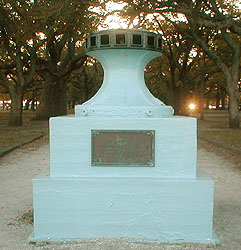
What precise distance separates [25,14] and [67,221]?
529 inches

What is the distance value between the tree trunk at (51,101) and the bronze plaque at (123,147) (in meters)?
22.7

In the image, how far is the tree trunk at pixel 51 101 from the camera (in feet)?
87.5

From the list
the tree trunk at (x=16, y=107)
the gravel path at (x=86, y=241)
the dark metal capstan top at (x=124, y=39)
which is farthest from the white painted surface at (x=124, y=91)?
the tree trunk at (x=16, y=107)

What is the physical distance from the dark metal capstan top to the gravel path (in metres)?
2.32

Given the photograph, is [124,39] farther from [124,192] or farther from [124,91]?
[124,192]

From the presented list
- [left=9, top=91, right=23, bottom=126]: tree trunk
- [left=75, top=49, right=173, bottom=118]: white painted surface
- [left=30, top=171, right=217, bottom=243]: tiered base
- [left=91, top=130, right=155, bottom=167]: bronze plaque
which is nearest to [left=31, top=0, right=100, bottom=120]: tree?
A: [left=9, top=91, right=23, bottom=126]: tree trunk

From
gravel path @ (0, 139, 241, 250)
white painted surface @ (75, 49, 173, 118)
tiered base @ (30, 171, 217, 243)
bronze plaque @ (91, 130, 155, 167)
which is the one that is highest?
white painted surface @ (75, 49, 173, 118)

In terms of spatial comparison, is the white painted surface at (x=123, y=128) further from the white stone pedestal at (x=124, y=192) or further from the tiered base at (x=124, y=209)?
the tiered base at (x=124, y=209)

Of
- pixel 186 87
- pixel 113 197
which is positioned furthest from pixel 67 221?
pixel 186 87

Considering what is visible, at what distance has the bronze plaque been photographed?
4062 mm

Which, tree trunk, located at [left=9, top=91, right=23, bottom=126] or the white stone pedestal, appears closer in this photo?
the white stone pedestal

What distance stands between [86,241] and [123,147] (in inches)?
45.8

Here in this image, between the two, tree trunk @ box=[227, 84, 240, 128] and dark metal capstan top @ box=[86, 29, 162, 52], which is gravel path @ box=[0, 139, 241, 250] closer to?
dark metal capstan top @ box=[86, 29, 162, 52]

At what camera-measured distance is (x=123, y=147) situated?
4.09 metres
